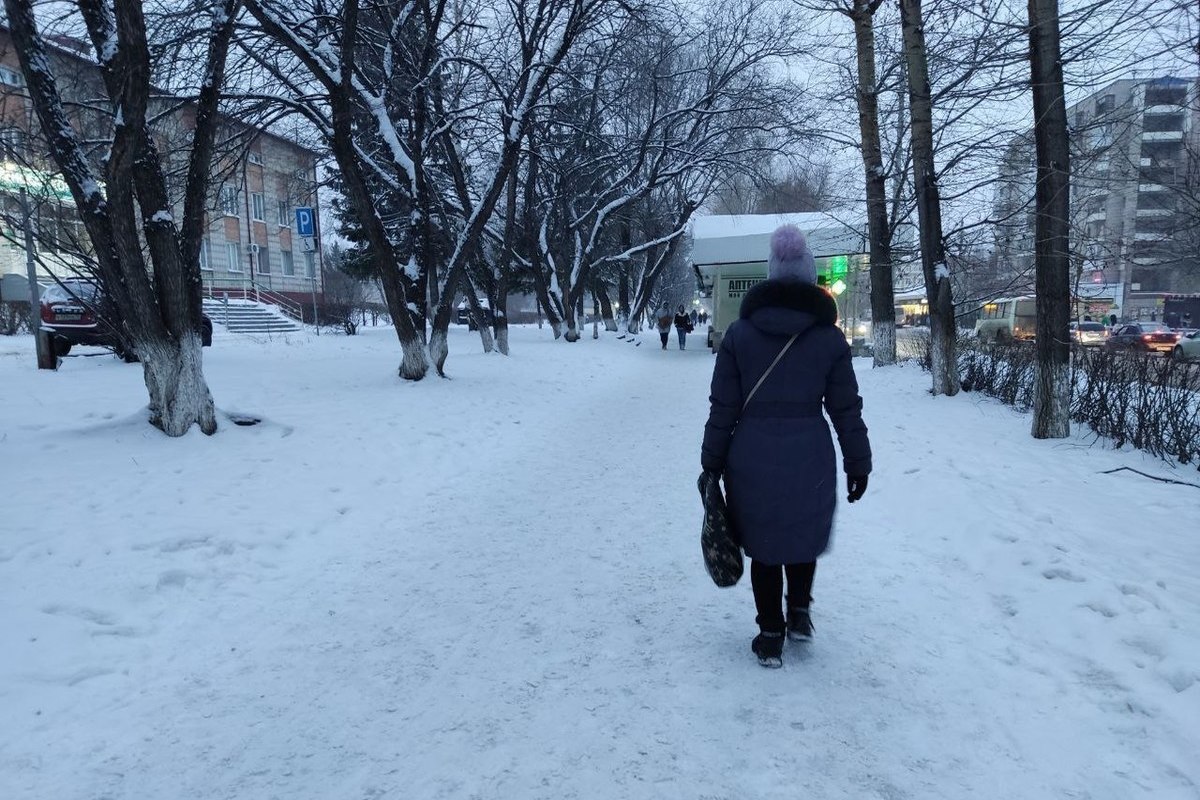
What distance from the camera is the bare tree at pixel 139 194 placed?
5.73m

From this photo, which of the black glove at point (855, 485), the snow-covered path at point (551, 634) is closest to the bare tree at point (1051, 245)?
the snow-covered path at point (551, 634)

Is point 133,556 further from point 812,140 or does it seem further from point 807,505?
point 812,140

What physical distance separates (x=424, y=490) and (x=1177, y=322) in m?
56.0

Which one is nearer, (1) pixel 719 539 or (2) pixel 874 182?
(1) pixel 719 539

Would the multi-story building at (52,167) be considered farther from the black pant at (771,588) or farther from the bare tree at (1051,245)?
the bare tree at (1051,245)

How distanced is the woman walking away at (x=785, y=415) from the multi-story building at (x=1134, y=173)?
4.24m

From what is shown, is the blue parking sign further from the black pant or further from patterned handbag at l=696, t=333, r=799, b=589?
the black pant

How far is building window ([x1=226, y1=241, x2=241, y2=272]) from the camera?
35.2m

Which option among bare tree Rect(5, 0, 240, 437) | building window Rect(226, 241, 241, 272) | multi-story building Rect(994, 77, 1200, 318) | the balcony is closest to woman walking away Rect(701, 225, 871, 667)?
multi-story building Rect(994, 77, 1200, 318)

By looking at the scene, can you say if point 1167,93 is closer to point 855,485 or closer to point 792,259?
point 792,259

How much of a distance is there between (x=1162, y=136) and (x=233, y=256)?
38824mm

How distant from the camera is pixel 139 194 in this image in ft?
20.7

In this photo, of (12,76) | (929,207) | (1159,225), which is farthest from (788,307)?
(12,76)

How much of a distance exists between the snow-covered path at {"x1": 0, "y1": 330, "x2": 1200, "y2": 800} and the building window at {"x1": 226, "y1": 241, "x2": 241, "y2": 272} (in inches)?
1287
